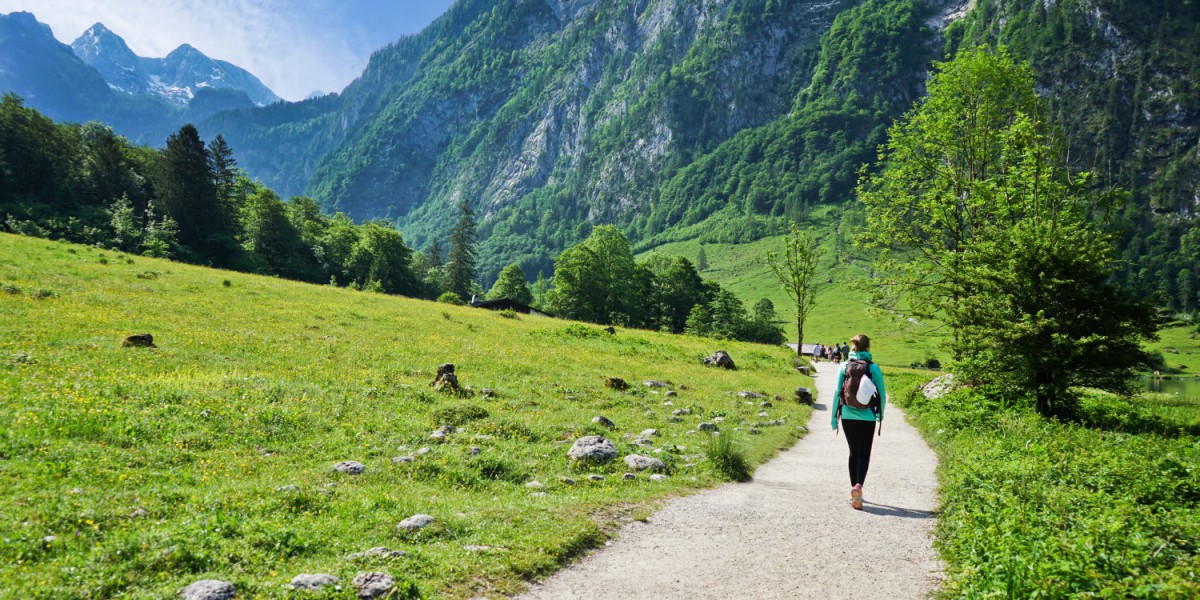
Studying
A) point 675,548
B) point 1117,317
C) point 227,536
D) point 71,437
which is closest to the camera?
point 227,536

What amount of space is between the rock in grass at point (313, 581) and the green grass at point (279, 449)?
17cm

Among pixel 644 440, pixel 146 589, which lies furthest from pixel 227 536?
pixel 644 440

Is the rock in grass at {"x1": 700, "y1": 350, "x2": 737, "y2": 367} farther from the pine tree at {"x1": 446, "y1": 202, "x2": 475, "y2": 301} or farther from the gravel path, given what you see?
Result: the pine tree at {"x1": 446, "y1": 202, "x2": 475, "y2": 301}

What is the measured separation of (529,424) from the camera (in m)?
14.7

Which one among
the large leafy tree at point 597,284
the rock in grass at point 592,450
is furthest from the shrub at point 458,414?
the large leafy tree at point 597,284

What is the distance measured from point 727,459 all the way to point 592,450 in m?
3.22

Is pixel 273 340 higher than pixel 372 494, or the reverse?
pixel 273 340

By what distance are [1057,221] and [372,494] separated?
23.9m

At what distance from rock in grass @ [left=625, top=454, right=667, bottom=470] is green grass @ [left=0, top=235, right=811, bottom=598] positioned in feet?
1.57

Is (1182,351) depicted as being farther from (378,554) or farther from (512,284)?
(378,554)

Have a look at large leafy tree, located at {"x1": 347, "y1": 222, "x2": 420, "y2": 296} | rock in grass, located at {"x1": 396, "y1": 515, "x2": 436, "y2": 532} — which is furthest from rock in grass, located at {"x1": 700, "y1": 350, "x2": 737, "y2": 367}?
large leafy tree, located at {"x1": 347, "y1": 222, "x2": 420, "y2": 296}

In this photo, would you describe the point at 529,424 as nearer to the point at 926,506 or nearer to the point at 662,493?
the point at 662,493

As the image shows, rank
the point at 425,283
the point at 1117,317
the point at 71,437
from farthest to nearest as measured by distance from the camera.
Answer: the point at 425,283 < the point at 1117,317 < the point at 71,437

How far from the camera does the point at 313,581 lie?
19.8ft
